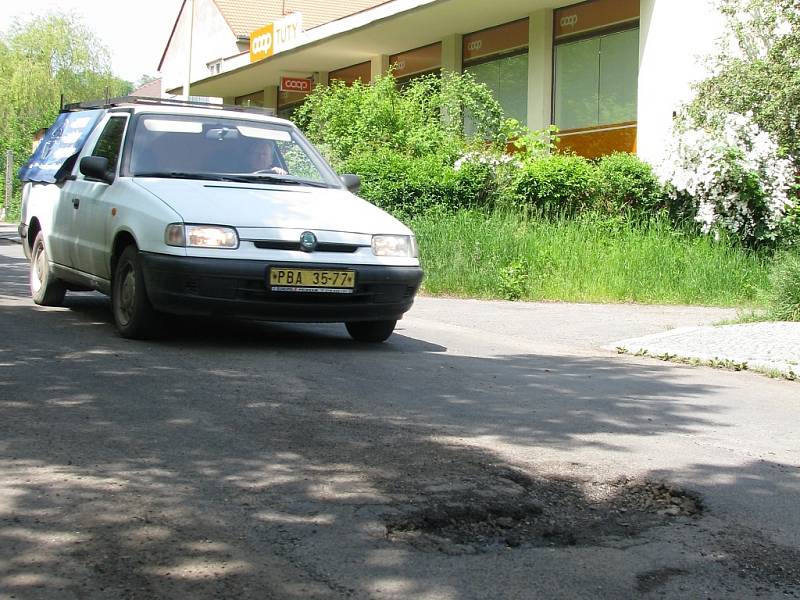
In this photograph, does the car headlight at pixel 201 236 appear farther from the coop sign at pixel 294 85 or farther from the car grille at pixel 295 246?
the coop sign at pixel 294 85

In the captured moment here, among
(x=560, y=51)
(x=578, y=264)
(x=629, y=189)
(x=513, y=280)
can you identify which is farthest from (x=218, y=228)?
(x=560, y=51)

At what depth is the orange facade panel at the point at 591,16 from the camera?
2295 cm

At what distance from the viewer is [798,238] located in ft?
56.7

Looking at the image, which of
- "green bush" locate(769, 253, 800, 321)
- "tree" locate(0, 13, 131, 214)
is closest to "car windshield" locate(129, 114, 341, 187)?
"green bush" locate(769, 253, 800, 321)

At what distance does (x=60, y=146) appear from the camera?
442 inches

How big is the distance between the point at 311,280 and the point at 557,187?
10603 millimetres

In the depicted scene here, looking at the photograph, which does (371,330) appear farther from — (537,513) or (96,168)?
(537,513)

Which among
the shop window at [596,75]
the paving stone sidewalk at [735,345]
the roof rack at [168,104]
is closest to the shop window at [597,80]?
the shop window at [596,75]

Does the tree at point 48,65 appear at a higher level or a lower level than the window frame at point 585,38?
higher

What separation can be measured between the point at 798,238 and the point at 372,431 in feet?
43.2

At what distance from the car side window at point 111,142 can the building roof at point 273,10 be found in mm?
38384

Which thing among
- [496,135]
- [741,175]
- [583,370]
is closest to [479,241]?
[741,175]

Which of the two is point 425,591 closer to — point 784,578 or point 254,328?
point 784,578

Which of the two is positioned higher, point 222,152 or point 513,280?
point 222,152
